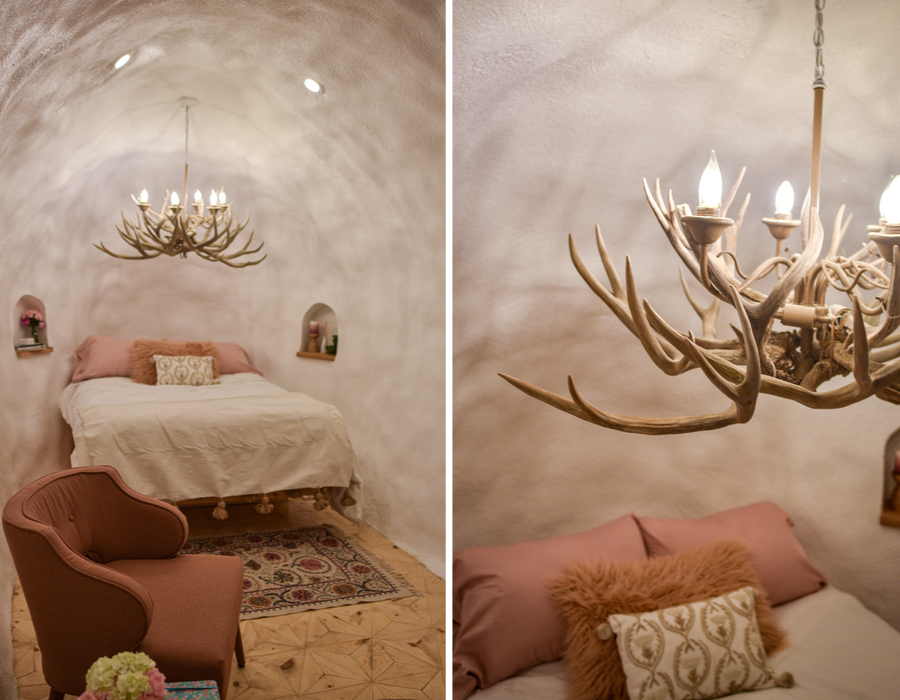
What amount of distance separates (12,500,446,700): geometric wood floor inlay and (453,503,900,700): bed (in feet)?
0.37

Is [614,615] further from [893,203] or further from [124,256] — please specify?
[124,256]

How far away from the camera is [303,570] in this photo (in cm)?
186

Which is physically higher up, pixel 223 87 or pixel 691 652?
pixel 223 87

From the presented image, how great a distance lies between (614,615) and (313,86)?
68.2 inches

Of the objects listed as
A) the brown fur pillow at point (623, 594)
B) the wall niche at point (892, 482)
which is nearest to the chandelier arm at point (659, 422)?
the brown fur pillow at point (623, 594)

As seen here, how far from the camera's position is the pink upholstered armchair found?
1.50 metres

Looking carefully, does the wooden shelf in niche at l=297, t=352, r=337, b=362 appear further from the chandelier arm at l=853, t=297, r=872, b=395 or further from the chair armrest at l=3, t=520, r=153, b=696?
the chandelier arm at l=853, t=297, r=872, b=395

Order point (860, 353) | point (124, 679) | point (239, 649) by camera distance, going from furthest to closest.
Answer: point (239, 649), point (124, 679), point (860, 353)

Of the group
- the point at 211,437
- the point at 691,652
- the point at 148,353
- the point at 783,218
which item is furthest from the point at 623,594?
the point at 148,353

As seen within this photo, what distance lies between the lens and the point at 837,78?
225 cm

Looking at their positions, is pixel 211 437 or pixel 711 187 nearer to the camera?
pixel 711 187

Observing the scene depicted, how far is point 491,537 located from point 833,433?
1.29 metres

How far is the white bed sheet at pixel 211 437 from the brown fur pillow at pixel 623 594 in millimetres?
730

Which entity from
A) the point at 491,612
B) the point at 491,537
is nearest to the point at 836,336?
the point at 491,612
